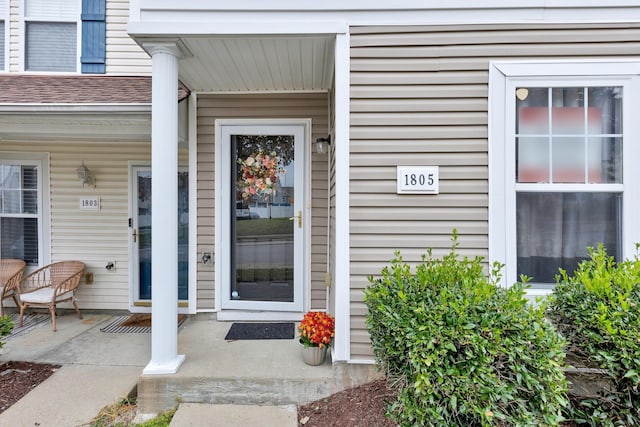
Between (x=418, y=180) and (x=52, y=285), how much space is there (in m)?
4.30

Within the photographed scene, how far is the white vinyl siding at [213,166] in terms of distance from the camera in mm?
3576

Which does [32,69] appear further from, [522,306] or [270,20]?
[522,306]

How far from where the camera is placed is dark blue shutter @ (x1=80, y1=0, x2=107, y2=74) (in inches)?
167

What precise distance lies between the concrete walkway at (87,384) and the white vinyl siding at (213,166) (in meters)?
0.86

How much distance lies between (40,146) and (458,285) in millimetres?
4820

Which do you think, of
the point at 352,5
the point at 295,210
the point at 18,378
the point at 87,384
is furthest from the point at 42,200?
the point at 352,5

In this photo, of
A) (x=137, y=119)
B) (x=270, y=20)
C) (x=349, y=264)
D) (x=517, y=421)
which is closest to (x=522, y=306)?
(x=517, y=421)

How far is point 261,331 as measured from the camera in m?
3.26

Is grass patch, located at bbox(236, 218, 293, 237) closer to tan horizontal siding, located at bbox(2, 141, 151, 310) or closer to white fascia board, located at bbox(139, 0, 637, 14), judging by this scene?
tan horizontal siding, located at bbox(2, 141, 151, 310)

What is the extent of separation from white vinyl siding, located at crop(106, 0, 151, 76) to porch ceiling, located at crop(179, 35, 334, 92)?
1327 millimetres

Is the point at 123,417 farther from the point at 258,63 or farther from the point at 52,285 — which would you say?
the point at 258,63

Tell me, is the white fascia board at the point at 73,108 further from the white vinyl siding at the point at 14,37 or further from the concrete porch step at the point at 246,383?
the concrete porch step at the point at 246,383

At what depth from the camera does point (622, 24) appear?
246 centimetres

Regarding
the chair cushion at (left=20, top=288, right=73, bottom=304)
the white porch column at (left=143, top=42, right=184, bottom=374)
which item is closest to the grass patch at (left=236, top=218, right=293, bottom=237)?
the white porch column at (left=143, top=42, right=184, bottom=374)
